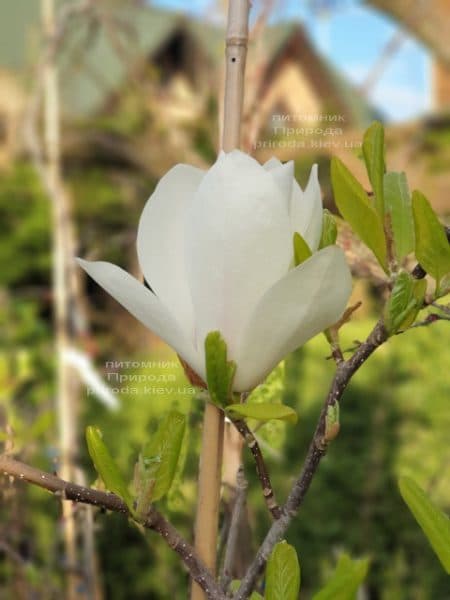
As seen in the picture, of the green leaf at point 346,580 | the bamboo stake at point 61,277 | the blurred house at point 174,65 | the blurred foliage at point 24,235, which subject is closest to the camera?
the green leaf at point 346,580

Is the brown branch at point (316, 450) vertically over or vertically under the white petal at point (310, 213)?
under

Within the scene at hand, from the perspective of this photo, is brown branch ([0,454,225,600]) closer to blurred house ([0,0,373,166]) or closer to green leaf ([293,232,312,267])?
green leaf ([293,232,312,267])

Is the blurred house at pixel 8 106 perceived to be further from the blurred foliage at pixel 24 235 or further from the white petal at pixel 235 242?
the white petal at pixel 235 242

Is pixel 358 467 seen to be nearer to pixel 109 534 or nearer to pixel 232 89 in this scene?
pixel 109 534

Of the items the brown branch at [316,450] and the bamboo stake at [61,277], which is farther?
the bamboo stake at [61,277]

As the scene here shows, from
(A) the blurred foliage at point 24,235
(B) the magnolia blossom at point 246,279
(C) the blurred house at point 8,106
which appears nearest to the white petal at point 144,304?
(B) the magnolia blossom at point 246,279

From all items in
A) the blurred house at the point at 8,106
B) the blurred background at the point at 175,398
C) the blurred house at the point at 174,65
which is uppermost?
the blurred house at the point at 174,65
